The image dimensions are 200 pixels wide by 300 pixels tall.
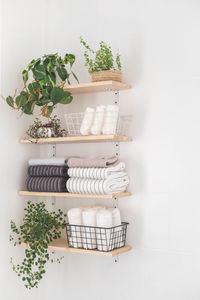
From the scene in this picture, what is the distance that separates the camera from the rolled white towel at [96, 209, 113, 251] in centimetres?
218

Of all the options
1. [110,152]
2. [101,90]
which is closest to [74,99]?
[101,90]

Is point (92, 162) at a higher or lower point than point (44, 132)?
lower

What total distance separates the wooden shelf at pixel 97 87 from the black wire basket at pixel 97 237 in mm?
731

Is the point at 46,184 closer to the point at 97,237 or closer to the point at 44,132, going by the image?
the point at 44,132

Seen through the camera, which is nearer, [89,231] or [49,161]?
[89,231]

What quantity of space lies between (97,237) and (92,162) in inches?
15.3

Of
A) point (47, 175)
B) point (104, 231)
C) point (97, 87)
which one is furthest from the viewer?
point (47, 175)

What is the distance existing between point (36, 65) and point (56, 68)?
109mm

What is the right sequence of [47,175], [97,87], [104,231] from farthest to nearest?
[47,175], [97,87], [104,231]

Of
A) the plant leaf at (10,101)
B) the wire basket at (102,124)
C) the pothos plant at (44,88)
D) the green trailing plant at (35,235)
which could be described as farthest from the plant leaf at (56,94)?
the green trailing plant at (35,235)

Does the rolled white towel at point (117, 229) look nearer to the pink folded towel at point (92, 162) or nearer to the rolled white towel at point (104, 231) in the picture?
the rolled white towel at point (104, 231)

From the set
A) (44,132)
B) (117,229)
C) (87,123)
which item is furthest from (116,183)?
(44,132)

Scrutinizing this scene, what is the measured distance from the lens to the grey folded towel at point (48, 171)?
2.37 m

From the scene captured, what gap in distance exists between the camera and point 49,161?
2.42m
